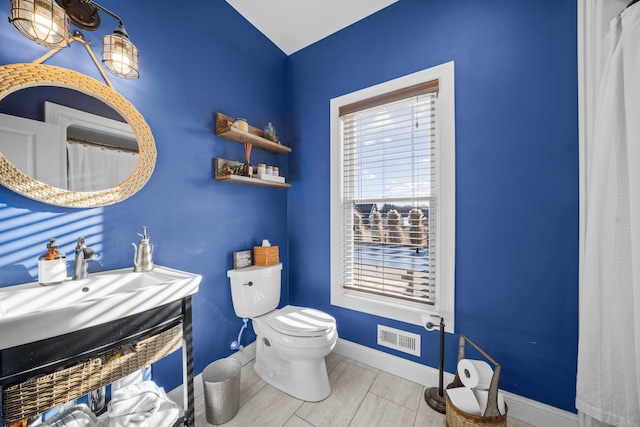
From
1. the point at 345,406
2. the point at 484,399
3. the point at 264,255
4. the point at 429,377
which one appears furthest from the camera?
the point at 264,255

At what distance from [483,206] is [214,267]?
1.77 m

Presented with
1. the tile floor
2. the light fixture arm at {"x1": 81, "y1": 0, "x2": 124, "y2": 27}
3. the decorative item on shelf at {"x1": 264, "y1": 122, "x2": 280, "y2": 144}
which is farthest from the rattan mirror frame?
the tile floor

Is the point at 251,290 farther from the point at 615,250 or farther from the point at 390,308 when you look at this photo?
the point at 615,250

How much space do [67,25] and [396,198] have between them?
6.17ft

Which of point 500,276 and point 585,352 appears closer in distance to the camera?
point 585,352

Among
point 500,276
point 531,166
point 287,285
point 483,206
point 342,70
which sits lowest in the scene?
point 287,285

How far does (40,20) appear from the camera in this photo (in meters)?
0.90

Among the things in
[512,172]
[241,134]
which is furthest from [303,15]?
[512,172]

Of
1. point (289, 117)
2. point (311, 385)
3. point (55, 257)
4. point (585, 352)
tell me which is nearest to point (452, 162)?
point (585, 352)

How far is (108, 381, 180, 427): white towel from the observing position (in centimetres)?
107

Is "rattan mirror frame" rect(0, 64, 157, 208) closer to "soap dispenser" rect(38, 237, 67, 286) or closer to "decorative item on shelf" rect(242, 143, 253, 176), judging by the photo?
"soap dispenser" rect(38, 237, 67, 286)

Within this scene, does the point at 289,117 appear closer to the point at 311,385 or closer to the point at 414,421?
the point at 311,385

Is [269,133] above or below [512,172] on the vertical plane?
above

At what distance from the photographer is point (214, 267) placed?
1.69 metres
